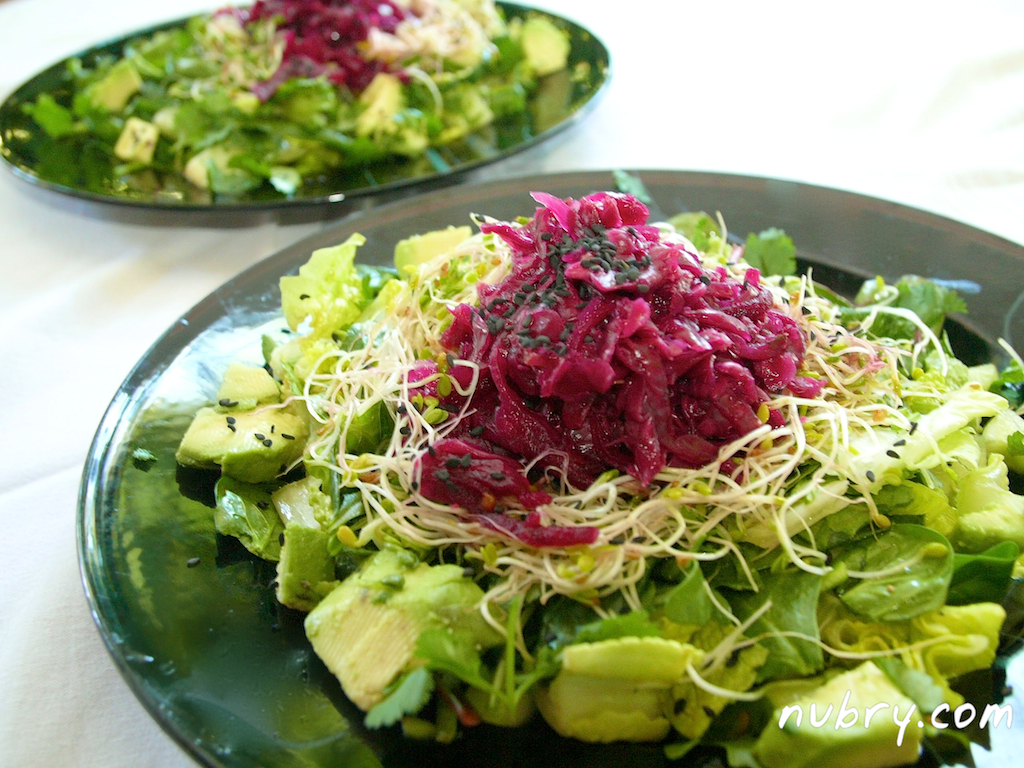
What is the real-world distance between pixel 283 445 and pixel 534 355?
28.2 inches

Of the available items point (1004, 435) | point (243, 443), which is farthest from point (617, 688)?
point (1004, 435)

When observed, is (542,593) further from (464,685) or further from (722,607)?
(722,607)

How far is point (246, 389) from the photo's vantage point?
6.78 ft

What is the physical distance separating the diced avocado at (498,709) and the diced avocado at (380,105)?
2605mm

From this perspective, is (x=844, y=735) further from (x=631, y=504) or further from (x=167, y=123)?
(x=167, y=123)

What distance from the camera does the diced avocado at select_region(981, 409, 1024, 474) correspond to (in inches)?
73.8

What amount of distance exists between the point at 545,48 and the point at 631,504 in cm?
312

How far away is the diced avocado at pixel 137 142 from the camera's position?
3.43m

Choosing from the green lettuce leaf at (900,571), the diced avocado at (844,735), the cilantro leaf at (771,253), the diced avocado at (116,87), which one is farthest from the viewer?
the diced avocado at (116,87)

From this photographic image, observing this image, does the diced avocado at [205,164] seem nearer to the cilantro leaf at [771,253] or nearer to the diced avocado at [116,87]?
the diced avocado at [116,87]

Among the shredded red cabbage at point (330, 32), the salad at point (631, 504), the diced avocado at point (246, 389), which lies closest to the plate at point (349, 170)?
the shredded red cabbage at point (330, 32)

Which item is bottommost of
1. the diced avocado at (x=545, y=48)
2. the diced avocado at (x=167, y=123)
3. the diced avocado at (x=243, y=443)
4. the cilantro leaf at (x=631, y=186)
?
the diced avocado at (x=243, y=443)

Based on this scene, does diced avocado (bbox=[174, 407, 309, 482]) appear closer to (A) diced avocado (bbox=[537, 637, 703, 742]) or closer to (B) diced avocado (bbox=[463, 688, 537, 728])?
(B) diced avocado (bbox=[463, 688, 537, 728])

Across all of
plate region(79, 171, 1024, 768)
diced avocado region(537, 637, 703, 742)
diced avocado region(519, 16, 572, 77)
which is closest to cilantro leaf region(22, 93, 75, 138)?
plate region(79, 171, 1024, 768)
